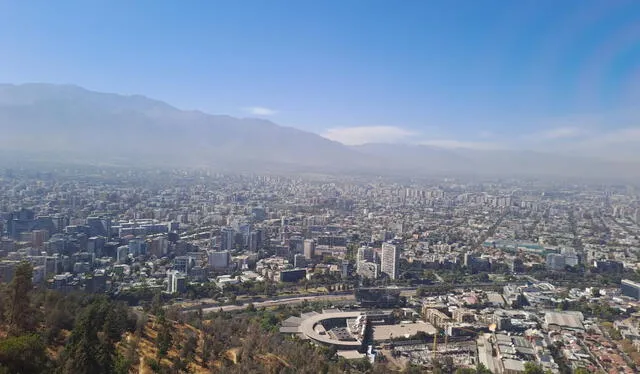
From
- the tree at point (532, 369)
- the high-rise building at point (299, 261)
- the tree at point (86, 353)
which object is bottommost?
the high-rise building at point (299, 261)

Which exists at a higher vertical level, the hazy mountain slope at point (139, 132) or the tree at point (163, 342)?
the hazy mountain slope at point (139, 132)

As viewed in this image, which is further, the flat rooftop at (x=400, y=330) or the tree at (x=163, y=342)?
the flat rooftop at (x=400, y=330)

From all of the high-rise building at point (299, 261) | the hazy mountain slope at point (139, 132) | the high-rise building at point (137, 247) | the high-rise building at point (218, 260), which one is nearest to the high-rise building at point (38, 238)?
the high-rise building at point (137, 247)

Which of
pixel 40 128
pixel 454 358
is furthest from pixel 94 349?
pixel 40 128

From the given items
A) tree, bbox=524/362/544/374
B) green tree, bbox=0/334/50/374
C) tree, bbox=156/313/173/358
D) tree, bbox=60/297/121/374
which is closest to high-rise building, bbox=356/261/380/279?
tree, bbox=524/362/544/374

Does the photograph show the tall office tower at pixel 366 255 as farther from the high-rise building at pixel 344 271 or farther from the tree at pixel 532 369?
the tree at pixel 532 369

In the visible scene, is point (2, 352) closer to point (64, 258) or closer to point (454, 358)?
point (454, 358)

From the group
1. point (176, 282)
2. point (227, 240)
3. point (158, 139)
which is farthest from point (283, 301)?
point (158, 139)

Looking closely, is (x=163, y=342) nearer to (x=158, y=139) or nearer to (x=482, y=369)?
(x=482, y=369)
